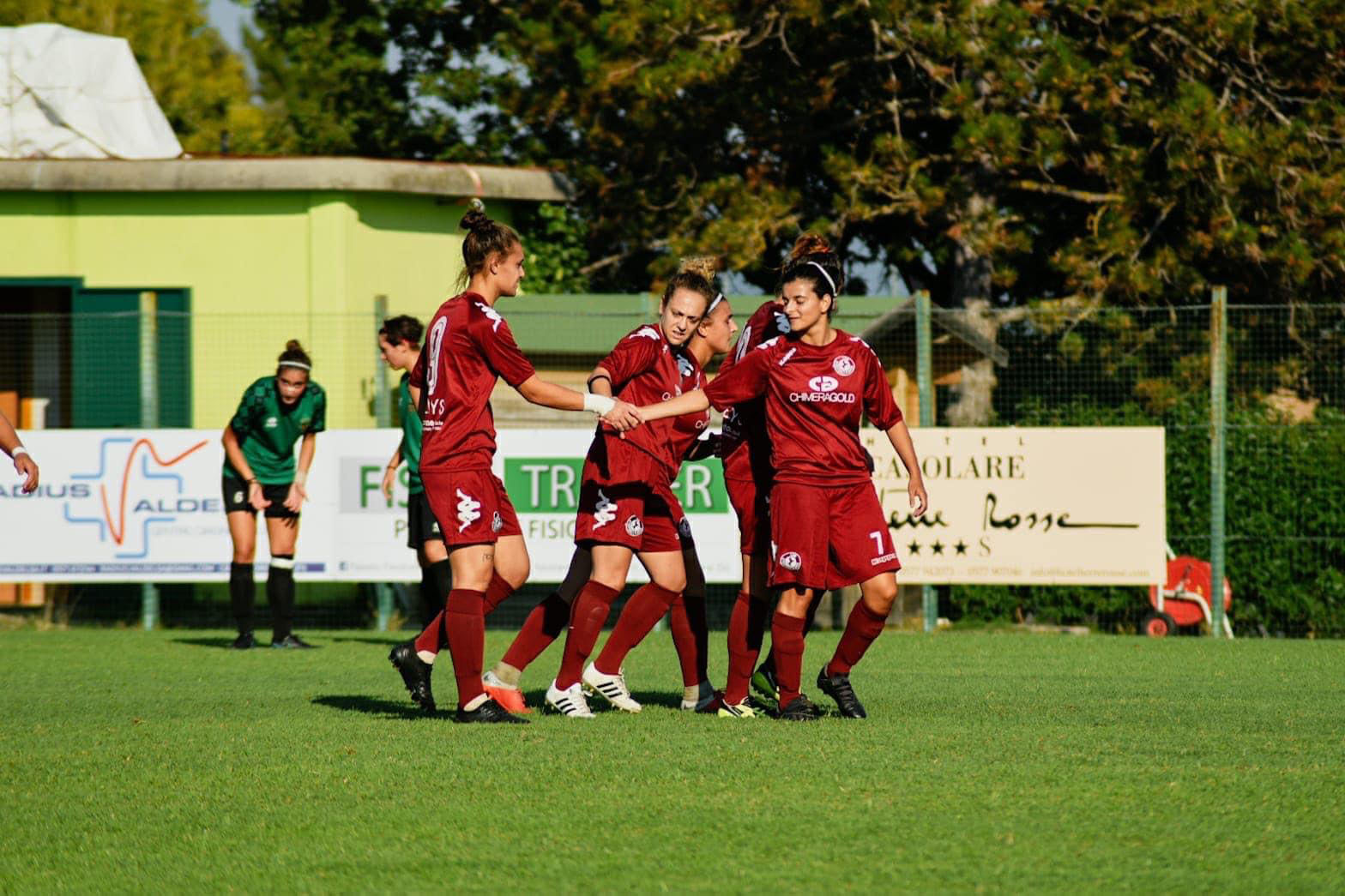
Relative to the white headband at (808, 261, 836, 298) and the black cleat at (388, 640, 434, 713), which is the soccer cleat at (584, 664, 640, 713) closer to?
the black cleat at (388, 640, 434, 713)

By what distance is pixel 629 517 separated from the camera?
7367 mm

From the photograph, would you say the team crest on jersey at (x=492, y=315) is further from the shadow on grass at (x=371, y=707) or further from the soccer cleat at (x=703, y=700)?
the soccer cleat at (x=703, y=700)

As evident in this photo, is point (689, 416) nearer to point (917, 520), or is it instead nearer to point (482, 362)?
point (482, 362)

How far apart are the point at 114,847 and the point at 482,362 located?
2647mm

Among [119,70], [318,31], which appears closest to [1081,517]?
[119,70]

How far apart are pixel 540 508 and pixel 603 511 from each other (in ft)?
20.1

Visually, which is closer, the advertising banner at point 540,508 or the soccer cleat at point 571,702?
the soccer cleat at point 571,702

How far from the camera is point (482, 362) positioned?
6934 mm

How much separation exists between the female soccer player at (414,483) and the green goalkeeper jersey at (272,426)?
82 cm

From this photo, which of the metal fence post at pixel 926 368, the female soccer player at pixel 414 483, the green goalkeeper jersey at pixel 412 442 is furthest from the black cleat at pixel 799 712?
the metal fence post at pixel 926 368

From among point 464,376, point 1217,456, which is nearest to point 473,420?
point 464,376

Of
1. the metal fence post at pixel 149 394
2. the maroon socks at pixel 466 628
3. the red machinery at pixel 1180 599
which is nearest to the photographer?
the maroon socks at pixel 466 628

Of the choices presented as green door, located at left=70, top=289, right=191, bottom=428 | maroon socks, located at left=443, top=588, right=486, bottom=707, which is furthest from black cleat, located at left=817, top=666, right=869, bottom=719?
green door, located at left=70, top=289, right=191, bottom=428

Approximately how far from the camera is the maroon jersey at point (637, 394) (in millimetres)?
7355
